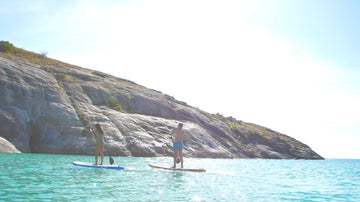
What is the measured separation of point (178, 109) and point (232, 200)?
55.9m

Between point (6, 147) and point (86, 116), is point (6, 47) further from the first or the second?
point (6, 147)

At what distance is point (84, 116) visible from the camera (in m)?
43.0

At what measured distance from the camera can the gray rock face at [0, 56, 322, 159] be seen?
38406mm

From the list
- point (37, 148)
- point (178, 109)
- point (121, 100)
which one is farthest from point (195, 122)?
point (37, 148)

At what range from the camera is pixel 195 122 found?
216ft

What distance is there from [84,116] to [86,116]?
303 mm

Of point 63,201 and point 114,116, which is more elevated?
point 114,116

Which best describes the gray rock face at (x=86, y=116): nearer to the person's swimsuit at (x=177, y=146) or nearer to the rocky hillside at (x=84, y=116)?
the rocky hillside at (x=84, y=116)

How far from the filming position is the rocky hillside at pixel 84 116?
126ft

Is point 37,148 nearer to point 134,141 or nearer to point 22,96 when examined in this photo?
point 22,96

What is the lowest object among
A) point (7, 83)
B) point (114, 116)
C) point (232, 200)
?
point (232, 200)

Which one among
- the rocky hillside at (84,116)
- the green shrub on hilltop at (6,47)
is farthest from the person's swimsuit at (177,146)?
the green shrub on hilltop at (6,47)

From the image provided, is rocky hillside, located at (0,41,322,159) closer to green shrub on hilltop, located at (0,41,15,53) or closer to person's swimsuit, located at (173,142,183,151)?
green shrub on hilltop, located at (0,41,15,53)

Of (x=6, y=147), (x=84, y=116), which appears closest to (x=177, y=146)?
(x=6, y=147)
